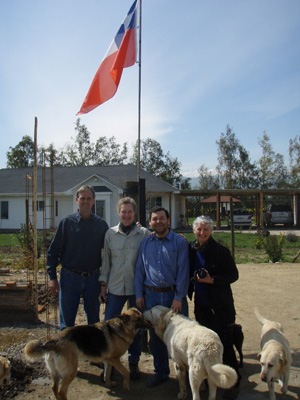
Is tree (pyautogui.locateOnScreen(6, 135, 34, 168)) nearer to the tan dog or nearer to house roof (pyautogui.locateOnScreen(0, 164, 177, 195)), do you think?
house roof (pyautogui.locateOnScreen(0, 164, 177, 195))

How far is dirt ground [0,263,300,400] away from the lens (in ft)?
13.3

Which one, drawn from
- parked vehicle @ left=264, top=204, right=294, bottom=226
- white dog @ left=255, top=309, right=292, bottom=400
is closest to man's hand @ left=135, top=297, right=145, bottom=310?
white dog @ left=255, top=309, right=292, bottom=400

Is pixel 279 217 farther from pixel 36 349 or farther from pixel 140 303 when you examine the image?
pixel 36 349

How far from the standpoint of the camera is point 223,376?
10.9 feet

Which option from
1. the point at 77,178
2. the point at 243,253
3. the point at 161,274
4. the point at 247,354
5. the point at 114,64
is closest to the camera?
the point at 161,274

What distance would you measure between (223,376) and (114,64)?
504 cm

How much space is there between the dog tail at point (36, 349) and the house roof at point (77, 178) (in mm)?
22570

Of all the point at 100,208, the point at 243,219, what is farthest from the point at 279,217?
the point at 100,208

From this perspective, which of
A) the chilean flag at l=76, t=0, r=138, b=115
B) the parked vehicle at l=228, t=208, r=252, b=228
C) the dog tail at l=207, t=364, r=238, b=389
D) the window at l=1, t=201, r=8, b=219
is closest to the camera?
the dog tail at l=207, t=364, r=238, b=389

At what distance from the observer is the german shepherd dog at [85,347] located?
3.77m

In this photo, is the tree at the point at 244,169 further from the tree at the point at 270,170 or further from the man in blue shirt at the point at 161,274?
the man in blue shirt at the point at 161,274

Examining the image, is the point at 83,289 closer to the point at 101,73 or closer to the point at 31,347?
the point at 31,347

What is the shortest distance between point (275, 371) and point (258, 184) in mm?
48927

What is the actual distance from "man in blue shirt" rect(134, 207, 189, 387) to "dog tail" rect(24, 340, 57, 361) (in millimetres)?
1082
